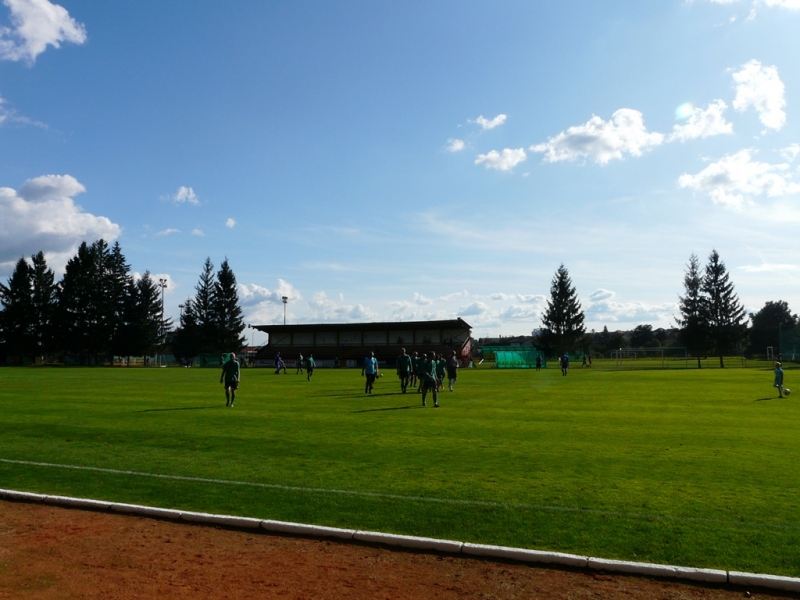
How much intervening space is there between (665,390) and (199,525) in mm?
24344

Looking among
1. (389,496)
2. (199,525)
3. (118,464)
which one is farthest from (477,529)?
(118,464)

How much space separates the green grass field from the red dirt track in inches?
22.9

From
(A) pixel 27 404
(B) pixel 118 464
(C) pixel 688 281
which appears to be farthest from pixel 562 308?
(B) pixel 118 464

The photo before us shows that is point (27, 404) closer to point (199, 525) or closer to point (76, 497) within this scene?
point (76, 497)

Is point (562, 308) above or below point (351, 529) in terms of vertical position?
above

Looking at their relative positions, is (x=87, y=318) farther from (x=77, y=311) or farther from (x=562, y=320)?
(x=562, y=320)

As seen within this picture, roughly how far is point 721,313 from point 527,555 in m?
83.0

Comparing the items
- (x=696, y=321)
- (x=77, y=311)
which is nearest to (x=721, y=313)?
(x=696, y=321)

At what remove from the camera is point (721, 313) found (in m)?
78.4

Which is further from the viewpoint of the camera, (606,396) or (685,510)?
(606,396)

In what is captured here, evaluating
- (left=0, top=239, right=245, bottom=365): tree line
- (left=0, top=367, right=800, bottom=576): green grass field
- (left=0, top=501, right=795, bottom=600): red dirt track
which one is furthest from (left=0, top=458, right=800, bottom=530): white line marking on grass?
(left=0, top=239, right=245, bottom=365): tree line

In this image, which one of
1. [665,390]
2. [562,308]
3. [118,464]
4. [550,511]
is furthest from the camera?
[562,308]

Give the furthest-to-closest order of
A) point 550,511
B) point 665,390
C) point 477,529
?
1. point 665,390
2. point 550,511
3. point 477,529

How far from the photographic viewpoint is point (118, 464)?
10.4 metres
